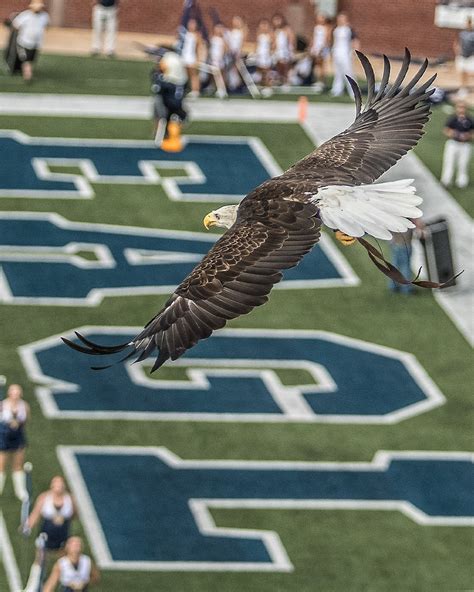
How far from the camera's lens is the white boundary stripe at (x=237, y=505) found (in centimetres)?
2606

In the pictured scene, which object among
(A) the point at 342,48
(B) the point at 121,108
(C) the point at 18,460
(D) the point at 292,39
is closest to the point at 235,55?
(D) the point at 292,39

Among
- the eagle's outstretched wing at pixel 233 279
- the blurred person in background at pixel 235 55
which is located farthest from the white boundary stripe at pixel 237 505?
the blurred person in background at pixel 235 55

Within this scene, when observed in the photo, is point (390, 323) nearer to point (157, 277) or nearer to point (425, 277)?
point (425, 277)

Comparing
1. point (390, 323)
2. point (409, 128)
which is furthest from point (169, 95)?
point (409, 128)

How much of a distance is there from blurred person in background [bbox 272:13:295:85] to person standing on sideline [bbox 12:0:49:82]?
6107 millimetres

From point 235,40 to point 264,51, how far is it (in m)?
0.80

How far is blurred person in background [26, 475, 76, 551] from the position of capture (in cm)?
2469

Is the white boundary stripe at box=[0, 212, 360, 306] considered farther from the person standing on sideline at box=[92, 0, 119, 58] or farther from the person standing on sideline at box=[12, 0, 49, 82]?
the person standing on sideline at box=[92, 0, 119, 58]

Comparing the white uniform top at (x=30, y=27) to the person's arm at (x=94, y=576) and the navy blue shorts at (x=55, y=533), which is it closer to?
the navy blue shorts at (x=55, y=533)

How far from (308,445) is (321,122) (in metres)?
16.6

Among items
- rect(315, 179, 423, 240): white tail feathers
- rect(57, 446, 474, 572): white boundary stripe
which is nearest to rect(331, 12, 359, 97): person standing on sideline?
rect(57, 446, 474, 572): white boundary stripe

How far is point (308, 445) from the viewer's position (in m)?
29.4

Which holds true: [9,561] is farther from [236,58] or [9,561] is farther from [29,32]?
[236,58]

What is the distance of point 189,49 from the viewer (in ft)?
147
